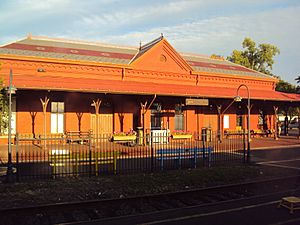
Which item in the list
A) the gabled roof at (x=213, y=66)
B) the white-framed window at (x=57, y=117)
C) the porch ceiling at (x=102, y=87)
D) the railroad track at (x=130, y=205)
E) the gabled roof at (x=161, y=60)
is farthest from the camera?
the gabled roof at (x=213, y=66)

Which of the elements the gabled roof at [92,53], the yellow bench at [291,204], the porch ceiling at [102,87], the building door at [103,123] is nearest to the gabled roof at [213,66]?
the gabled roof at [92,53]

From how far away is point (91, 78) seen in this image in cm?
2428

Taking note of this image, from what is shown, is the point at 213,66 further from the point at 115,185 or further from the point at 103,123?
the point at 115,185

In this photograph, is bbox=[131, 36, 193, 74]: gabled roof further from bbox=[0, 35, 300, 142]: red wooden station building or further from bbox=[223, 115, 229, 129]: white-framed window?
bbox=[223, 115, 229, 129]: white-framed window

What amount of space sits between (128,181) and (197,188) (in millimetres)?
2339

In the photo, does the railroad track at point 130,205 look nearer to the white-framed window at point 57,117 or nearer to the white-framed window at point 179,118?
the white-framed window at point 57,117

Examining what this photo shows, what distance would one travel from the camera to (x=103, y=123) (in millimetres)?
23422

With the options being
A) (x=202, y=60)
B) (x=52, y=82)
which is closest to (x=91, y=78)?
(x=52, y=82)

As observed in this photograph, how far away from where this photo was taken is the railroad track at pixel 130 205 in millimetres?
6781

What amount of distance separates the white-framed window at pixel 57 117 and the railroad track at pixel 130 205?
51.0 ft

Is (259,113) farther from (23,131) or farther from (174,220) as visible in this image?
(174,220)

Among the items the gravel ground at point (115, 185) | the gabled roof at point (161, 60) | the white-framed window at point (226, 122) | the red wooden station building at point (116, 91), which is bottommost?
the gravel ground at point (115, 185)

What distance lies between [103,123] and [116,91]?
4309 millimetres

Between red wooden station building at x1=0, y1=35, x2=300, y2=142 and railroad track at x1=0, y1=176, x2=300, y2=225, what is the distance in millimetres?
11949
